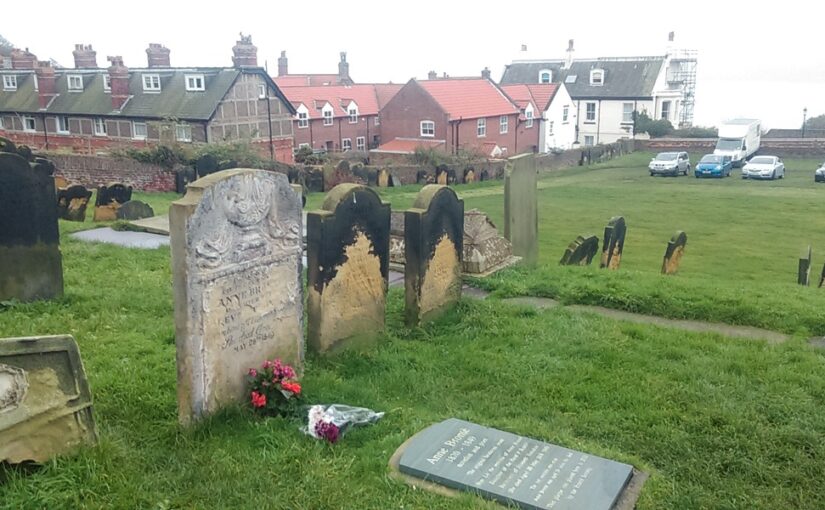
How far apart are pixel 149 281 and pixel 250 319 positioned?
169 inches

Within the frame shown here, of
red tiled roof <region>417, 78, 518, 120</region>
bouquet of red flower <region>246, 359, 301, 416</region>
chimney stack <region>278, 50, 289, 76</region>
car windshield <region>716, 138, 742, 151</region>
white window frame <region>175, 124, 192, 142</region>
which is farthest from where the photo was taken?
chimney stack <region>278, 50, 289, 76</region>

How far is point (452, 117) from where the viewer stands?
4400 cm

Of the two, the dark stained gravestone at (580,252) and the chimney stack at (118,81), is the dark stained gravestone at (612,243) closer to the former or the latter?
the dark stained gravestone at (580,252)

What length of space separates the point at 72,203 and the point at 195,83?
22539mm

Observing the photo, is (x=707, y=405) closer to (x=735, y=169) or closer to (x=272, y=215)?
(x=272, y=215)

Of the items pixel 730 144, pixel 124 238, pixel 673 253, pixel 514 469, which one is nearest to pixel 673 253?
pixel 673 253

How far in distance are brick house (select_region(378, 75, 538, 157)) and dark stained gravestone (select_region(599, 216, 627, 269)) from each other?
29.5m

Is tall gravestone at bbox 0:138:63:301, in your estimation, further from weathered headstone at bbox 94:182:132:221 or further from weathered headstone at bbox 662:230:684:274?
weathered headstone at bbox 662:230:684:274

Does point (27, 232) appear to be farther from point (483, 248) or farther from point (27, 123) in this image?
point (27, 123)

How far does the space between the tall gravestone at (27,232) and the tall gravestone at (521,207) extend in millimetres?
6394

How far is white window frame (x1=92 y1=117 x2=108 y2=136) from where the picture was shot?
123 feet

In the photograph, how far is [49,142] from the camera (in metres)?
39.5

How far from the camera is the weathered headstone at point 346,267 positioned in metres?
6.54

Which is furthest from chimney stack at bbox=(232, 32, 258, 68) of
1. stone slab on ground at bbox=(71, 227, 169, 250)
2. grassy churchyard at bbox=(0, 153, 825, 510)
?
grassy churchyard at bbox=(0, 153, 825, 510)
